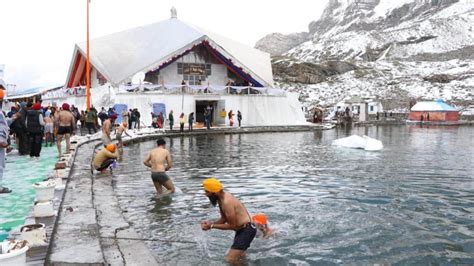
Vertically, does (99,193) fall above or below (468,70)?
below

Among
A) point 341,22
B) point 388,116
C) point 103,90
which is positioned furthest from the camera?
point 341,22

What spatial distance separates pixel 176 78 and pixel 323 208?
28360 mm

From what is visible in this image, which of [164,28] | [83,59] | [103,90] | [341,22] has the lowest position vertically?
[103,90]

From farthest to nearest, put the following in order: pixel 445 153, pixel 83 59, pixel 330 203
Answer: pixel 83 59 < pixel 445 153 < pixel 330 203

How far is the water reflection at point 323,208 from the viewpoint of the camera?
6.32 metres

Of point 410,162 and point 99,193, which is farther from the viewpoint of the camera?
point 410,162

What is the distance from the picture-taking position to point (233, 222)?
5832 millimetres

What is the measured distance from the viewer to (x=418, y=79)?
7100cm

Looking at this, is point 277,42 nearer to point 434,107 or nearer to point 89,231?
point 434,107

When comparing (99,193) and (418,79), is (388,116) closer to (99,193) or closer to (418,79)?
(418,79)

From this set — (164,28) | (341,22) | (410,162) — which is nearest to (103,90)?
(164,28)

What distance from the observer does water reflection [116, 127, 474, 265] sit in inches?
249

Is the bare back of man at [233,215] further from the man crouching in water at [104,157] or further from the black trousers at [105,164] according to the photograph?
the black trousers at [105,164]

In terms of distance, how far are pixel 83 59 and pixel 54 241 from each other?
34.8m
